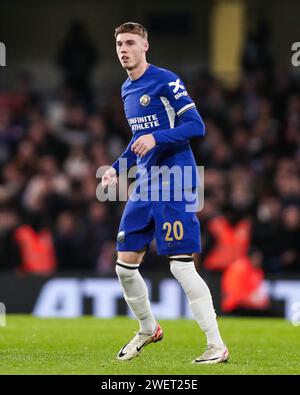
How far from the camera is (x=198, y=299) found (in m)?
8.02

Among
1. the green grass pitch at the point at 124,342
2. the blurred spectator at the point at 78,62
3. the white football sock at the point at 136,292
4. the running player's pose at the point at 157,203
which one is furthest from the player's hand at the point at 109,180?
the blurred spectator at the point at 78,62

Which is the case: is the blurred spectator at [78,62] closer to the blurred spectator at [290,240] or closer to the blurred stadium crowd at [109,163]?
the blurred stadium crowd at [109,163]

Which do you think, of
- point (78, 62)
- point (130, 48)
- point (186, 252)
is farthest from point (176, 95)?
point (78, 62)

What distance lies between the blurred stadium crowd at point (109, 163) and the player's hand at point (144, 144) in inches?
308

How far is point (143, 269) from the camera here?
1578 centimetres

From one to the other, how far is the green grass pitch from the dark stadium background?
5.15ft

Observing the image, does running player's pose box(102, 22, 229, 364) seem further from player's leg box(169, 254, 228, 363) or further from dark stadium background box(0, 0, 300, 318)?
dark stadium background box(0, 0, 300, 318)

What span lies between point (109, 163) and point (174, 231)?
10.3 m

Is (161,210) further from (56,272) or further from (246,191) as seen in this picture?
(246,191)

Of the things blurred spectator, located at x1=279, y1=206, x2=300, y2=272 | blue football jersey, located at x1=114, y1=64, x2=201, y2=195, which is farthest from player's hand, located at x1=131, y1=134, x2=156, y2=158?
blurred spectator, located at x1=279, y1=206, x2=300, y2=272

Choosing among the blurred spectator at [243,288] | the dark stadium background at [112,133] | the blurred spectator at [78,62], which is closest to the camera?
the blurred spectator at [243,288]

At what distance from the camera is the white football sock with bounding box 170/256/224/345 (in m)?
7.98

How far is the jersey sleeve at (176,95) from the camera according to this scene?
8078 millimetres

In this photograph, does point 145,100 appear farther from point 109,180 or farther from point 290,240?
point 290,240
